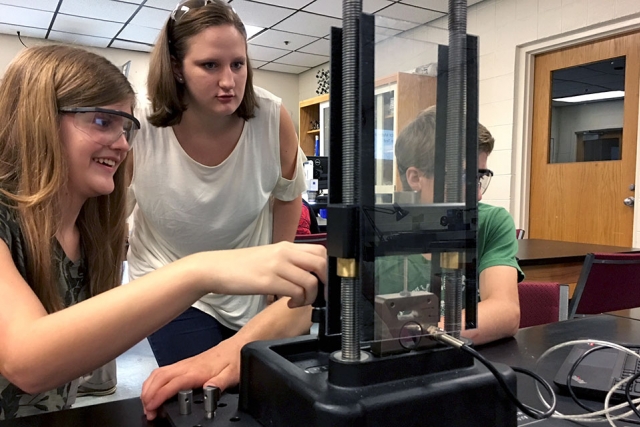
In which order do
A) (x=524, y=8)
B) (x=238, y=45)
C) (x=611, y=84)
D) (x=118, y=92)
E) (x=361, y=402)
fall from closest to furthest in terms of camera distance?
(x=361, y=402)
(x=118, y=92)
(x=238, y=45)
(x=611, y=84)
(x=524, y=8)

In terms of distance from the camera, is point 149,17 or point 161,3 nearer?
point 161,3

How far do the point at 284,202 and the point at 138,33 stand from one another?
14.6 ft

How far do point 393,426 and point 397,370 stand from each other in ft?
0.19

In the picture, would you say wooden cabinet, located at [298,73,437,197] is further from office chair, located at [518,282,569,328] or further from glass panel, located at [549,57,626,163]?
glass panel, located at [549,57,626,163]

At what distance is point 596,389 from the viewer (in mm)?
657

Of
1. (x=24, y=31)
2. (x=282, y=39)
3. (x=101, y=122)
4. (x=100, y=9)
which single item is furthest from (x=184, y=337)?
(x=24, y=31)

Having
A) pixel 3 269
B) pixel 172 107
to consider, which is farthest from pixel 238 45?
pixel 3 269

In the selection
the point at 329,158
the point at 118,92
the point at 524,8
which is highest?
the point at 524,8

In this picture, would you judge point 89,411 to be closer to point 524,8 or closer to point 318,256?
point 318,256

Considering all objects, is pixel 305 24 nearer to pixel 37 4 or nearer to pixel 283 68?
pixel 283 68

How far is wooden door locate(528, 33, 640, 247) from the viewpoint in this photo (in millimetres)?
3332

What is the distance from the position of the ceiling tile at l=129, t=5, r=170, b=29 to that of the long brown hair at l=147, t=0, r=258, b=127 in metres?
3.59

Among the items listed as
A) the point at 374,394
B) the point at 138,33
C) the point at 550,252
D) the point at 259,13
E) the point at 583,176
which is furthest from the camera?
the point at 138,33

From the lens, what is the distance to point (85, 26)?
489 centimetres
